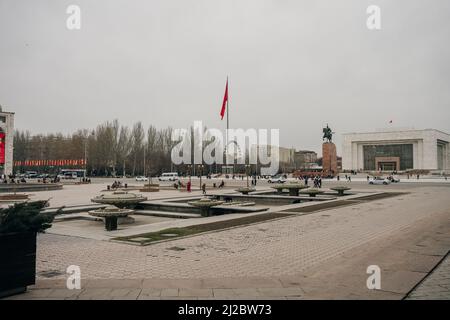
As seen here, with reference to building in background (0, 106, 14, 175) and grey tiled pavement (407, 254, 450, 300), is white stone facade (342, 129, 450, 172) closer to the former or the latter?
building in background (0, 106, 14, 175)

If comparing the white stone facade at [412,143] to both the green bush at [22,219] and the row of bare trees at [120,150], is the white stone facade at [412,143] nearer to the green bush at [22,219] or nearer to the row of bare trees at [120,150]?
the row of bare trees at [120,150]

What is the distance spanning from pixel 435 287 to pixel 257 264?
3424 mm

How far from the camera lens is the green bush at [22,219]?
600 cm

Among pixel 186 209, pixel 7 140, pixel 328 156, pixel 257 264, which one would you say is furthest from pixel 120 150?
pixel 257 264

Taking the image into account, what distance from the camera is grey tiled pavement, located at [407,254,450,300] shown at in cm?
579

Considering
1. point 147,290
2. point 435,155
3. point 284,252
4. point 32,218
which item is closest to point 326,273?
point 284,252

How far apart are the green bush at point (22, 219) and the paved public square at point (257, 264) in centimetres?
107

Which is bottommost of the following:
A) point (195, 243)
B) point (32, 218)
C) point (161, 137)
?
point (195, 243)

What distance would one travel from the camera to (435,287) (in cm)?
630

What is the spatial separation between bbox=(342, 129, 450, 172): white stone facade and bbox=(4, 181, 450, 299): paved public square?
344 ft

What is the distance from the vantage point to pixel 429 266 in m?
7.65

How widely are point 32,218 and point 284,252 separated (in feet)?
19.3
